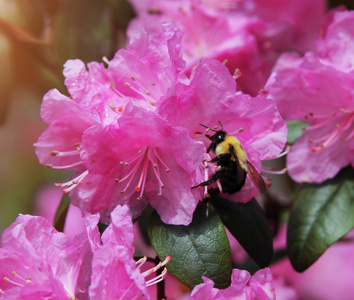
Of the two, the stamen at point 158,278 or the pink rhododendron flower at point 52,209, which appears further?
the pink rhododendron flower at point 52,209

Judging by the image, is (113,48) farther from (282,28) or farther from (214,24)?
(282,28)

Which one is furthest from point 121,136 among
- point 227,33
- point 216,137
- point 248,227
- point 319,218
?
point 227,33

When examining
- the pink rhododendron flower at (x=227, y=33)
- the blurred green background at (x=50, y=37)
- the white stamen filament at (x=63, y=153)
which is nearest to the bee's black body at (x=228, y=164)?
the white stamen filament at (x=63, y=153)

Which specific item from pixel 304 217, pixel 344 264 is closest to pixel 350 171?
pixel 304 217

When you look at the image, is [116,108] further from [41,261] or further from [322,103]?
[322,103]

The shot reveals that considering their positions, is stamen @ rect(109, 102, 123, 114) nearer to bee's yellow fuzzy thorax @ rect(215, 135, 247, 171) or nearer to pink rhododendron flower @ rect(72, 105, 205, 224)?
pink rhododendron flower @ rect(72, 105, 205, 224)

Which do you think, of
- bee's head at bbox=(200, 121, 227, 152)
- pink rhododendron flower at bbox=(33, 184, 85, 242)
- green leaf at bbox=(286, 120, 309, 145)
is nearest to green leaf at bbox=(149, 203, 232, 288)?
bee's head at bbox=(200, 121, 227, 152)

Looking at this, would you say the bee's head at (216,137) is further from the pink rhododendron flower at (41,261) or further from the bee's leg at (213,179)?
the pink rhododendron flower at (41,261)

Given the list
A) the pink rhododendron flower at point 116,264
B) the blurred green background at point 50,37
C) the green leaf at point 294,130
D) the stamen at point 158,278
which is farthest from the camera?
the blurred green background at point 50,37
